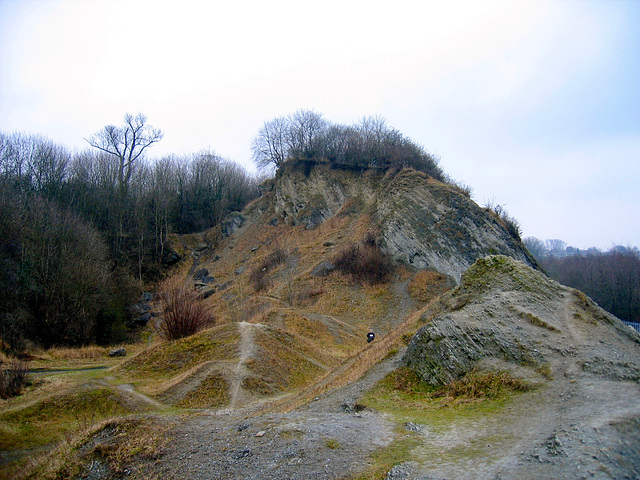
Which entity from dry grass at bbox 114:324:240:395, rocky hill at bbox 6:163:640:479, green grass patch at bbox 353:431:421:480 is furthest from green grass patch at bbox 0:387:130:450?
green grass patch at bbox 353:431:421:480

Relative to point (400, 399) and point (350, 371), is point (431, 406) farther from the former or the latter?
point (350, 371)

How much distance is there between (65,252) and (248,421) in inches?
1112

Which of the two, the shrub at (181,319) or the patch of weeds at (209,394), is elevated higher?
the shrub at (181,319)

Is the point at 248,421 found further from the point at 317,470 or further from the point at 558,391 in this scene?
the point at 558,391

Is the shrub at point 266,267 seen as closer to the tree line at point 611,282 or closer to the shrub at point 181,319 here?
the shrub at point 181,319

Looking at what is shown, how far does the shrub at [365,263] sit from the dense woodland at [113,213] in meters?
10.6

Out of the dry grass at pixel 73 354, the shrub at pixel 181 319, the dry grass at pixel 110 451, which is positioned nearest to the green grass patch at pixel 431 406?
the dry grass at pixel 110 451

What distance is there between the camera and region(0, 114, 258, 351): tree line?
2891cm

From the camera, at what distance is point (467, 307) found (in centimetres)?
1094

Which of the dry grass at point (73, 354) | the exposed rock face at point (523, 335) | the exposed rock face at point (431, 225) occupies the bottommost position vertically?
the dry grass at point (73, 354)

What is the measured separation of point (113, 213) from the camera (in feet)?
157

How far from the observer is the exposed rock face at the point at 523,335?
8.60 metres

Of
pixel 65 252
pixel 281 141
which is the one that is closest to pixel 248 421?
pixel 65 252

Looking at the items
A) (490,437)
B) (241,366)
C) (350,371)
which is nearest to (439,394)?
(490,437)
